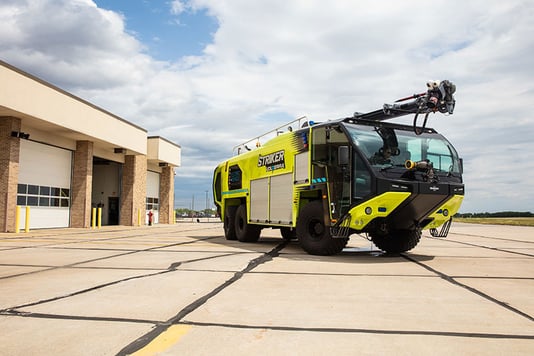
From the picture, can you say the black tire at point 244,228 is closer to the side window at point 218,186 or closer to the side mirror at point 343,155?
the side window at point 218,186

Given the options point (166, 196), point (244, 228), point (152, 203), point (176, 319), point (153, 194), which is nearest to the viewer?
point (176, 319)

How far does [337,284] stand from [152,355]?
3249 millimetres

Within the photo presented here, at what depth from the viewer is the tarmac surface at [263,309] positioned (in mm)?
3158

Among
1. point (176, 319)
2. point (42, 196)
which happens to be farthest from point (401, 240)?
point (42, 196)

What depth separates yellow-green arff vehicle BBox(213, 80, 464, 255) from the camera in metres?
8.01

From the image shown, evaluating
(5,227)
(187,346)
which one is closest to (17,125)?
(5,227)

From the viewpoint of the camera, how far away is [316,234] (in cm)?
930

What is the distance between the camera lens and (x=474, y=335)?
3.45 m

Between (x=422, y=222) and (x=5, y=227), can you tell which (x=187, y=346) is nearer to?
(x=422, y=222)

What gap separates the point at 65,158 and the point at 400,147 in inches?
839

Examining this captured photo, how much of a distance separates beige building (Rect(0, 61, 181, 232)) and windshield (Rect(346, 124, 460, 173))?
50.4 feet

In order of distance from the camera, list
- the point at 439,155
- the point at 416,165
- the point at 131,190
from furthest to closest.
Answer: the point at 131,190, the point at 439,155, the point at 416,165

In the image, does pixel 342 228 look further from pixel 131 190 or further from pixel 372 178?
pixel 131 190

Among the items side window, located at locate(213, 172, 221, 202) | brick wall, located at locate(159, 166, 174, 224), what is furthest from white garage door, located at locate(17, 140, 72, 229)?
brick wall, located at locate(159, 166, 174, 224)
